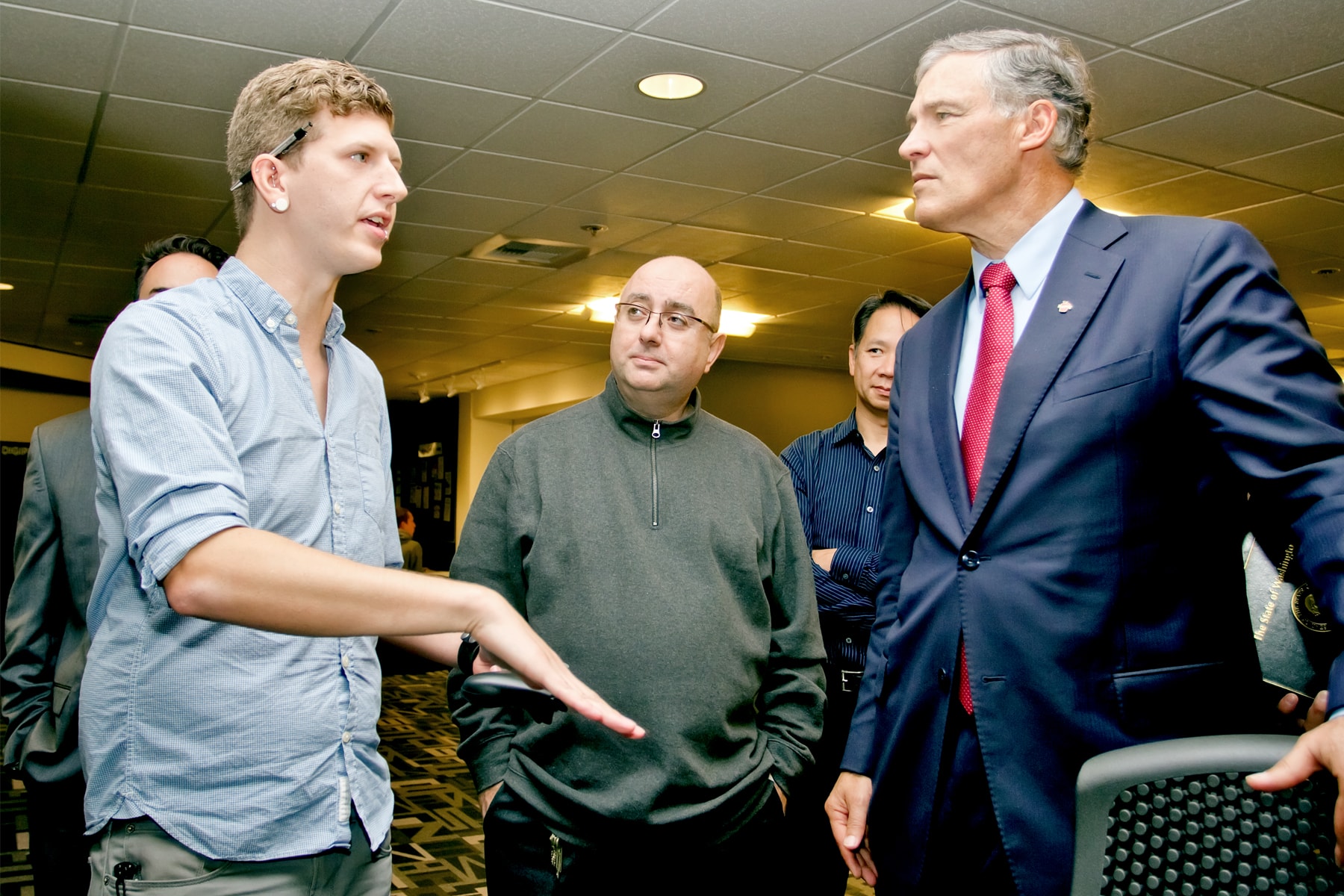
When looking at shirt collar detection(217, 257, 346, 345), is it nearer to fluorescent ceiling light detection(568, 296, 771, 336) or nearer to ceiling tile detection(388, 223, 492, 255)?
ceiling tile detection(388, 223, 492, 255)

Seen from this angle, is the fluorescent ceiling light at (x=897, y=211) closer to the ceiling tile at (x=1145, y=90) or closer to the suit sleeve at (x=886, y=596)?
the ceiling tile at (x=1145, y=90)

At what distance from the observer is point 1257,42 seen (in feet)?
12.0

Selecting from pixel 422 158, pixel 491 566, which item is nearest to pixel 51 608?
pixel 491 566

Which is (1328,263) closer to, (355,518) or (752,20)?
(752,20)

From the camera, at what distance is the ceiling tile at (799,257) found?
6.59 metres

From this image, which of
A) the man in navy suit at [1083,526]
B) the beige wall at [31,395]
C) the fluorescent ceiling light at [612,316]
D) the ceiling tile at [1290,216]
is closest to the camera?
the man in navy suit at [1083,526]

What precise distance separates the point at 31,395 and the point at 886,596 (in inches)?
498

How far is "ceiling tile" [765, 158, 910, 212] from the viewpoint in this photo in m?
5.06

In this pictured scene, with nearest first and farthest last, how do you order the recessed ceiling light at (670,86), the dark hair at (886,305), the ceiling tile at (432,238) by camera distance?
the dark hair at (886,305)
the recessed ceiling light at (670,86)
the ceiling tile at (432,238)

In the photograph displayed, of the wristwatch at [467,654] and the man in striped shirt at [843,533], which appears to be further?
the man in striped shirt at [843,533]

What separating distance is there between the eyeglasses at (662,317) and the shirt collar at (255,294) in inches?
37.4

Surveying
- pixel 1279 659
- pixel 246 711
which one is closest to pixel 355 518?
pixel 246 711

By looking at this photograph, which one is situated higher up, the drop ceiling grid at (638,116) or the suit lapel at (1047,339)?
the drop ceiling grid at (638,116)

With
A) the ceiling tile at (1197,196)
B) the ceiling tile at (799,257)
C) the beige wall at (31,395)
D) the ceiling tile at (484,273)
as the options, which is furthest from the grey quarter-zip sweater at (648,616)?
the beige wall at (31,395)
